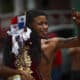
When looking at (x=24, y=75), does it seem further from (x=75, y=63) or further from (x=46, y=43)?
(x=75, y=63)

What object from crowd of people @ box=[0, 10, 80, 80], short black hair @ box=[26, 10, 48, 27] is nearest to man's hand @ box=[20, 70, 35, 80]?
crowd of people @ box=[0, 10, 80, 80]

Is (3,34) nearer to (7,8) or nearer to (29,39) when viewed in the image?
(29,39)

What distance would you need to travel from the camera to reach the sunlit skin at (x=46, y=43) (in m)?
7.53

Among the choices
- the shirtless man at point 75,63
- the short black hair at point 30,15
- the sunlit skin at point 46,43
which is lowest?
the shirtless man at point 75,63

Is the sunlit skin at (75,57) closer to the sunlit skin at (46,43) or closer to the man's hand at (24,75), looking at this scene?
the sunlit skin at (46,43)

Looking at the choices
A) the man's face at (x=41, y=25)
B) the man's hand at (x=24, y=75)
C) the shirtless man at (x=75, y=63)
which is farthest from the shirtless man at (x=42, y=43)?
the shirtless man at (x=75, y=63)

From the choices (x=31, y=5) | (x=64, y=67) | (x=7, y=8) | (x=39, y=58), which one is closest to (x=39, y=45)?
(x=39, y=58)

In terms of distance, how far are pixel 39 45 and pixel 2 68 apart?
1.11 metres

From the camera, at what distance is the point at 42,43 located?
A: 763cm

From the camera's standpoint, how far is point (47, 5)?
24438mm

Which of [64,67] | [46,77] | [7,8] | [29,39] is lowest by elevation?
[7,8]

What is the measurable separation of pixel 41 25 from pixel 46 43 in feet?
0.80

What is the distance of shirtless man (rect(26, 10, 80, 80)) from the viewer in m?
7.39

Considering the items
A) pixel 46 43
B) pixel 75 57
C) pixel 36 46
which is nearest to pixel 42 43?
pixel 46 43
